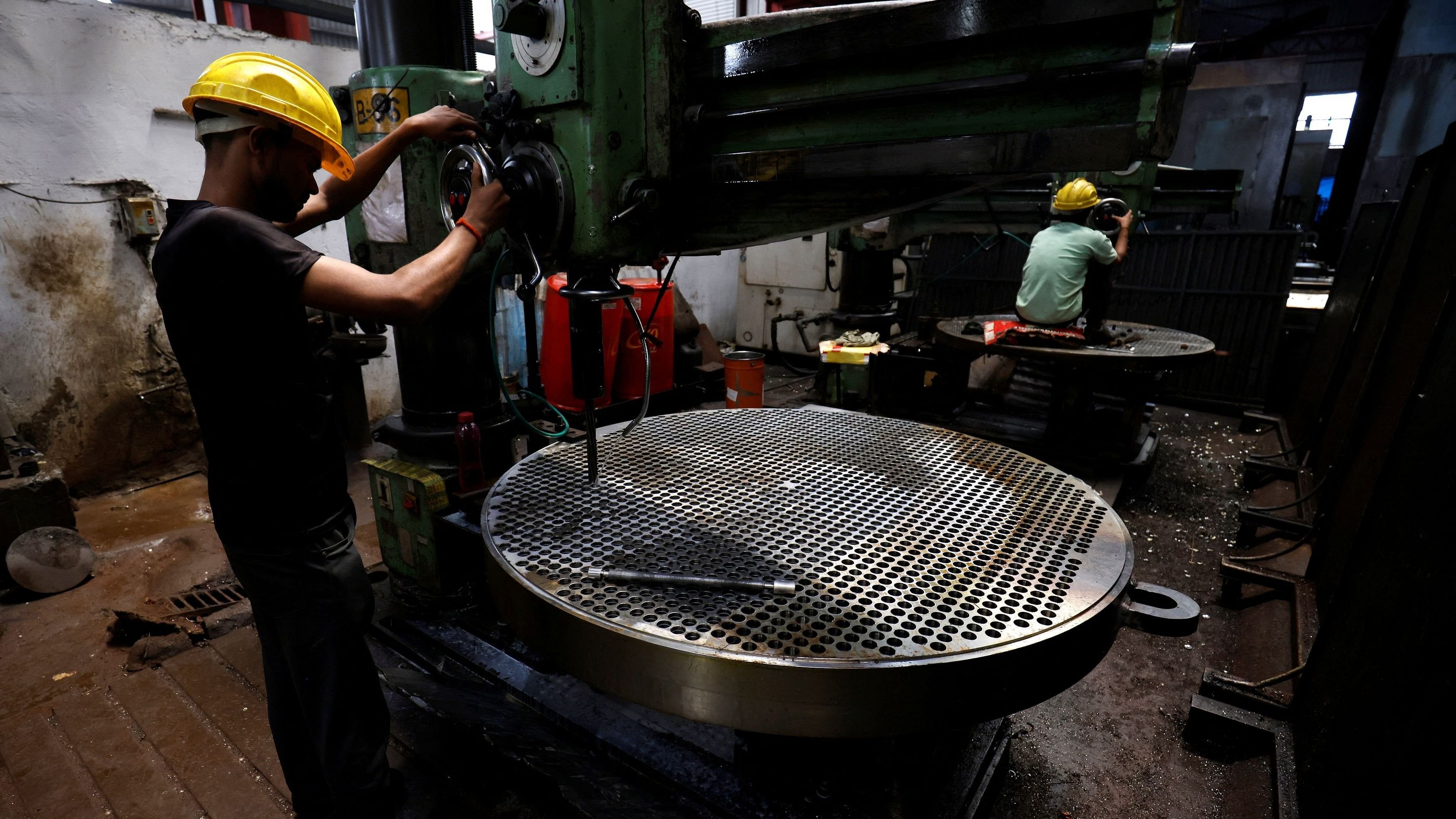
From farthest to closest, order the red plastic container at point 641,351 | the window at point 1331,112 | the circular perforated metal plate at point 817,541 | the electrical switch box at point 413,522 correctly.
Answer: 1. the window at point 1331,112
2. the red plastic container at point 641,351
3. the electrical switch box at point 413,522
4. the circular perforated metal plate at point 817,541

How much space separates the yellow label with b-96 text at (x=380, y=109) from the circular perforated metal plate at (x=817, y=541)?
89 cm

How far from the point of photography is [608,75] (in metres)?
1.00

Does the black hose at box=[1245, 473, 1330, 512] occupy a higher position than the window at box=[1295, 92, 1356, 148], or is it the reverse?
the window at box=[1295, 92, 1356, 148]

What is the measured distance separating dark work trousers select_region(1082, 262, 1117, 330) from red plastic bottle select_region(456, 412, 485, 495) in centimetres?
294

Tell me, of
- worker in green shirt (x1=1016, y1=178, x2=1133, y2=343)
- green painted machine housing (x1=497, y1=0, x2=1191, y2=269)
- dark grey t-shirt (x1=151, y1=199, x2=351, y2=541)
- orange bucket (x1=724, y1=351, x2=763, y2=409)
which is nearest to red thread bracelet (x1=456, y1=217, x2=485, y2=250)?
green painted machine housing (x1=497, y1=0, x2=1191, y2=269)

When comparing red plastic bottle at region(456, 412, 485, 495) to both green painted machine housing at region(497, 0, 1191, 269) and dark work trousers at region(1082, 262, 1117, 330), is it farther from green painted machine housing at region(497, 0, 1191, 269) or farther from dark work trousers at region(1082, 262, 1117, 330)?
dark work trousers at region(1082, 262, 1117, 330)

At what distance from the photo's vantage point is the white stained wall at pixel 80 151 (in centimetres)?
279

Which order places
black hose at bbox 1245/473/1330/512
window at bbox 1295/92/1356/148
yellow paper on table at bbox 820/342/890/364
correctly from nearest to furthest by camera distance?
black hose at bbox 1245/473/1330/512
yellow paper on table at bbox 820/342/890/364
window at bbox 1295/92/1356/148

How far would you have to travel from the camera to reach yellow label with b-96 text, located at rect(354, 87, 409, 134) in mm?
1602

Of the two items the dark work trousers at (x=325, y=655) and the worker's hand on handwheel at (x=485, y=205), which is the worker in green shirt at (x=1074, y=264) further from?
the dark work trousers at (x=325, y=655)

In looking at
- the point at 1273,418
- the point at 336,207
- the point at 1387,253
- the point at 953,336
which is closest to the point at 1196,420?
the point at 1273,418

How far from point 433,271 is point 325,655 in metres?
0.73

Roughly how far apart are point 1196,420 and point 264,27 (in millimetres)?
6960

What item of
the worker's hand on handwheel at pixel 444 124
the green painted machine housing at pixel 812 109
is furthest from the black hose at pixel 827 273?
the green painted machine housing at pixel 812 109
